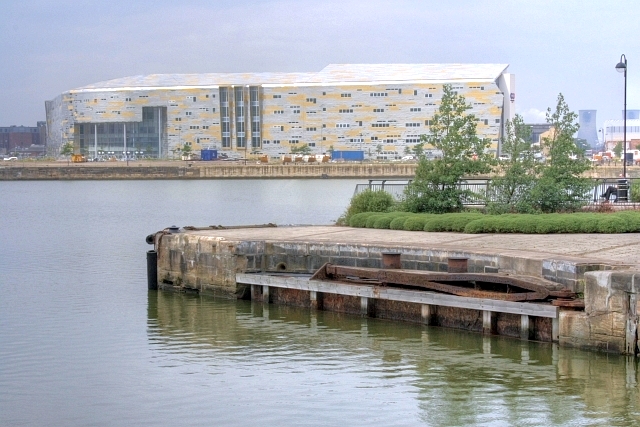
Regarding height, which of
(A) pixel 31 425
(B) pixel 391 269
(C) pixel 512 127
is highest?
(C) pixel 512 127

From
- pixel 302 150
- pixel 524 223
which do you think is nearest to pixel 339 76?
pixel 302 150

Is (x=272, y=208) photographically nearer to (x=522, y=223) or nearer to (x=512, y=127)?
(x=512, y=127)

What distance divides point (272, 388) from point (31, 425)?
12.3 ft

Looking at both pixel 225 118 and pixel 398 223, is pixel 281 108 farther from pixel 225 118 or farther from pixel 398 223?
pixel 398 223

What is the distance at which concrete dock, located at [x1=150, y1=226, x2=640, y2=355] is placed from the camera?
55.8 ft

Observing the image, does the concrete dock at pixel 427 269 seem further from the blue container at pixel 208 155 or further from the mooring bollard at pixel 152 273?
the blue container at pixel 208 155

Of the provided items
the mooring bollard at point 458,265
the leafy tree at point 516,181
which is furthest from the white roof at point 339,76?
the mooring bollard at point 458,265

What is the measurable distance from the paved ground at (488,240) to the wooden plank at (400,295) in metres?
1.79

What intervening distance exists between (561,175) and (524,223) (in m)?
4.40

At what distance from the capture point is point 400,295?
20219 mm

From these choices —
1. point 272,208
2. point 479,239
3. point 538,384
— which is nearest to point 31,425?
point 538,384

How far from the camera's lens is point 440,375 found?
16969mm

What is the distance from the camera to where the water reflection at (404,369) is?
583 inches

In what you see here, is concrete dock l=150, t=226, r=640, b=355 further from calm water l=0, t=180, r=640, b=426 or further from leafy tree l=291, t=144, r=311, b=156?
leafy tree l=291, t=144, r=311, b=156
